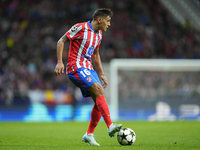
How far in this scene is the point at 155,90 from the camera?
13977 millimetres

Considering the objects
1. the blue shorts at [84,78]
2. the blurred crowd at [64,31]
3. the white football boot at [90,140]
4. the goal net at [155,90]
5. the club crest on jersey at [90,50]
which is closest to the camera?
the blue shorts at [84,78]

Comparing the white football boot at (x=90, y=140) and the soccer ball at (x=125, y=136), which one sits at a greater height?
Result: the soccer ball at (x=125, y=136)

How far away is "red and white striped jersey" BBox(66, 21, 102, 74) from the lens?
15.9ft

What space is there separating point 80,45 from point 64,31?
13419mm

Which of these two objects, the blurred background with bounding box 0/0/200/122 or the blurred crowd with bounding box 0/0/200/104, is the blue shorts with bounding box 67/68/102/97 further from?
the blurred crowd with bounding box 0/0/200/104

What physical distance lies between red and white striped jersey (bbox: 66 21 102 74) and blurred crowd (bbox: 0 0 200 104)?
34.6ft

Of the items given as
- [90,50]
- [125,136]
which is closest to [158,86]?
[90,50]

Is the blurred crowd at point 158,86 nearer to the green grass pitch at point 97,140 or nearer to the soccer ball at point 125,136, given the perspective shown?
the green grass pitch at point 97,140

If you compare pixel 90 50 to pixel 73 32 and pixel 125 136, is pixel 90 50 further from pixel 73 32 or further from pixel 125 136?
pixel 125 136

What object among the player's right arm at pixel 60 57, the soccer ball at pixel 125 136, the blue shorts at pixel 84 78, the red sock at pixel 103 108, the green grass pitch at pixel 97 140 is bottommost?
the green grass pitch at pixel 97 140

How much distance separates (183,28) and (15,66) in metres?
9.66

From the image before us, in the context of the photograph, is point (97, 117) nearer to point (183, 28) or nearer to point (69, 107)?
point (69, 107)

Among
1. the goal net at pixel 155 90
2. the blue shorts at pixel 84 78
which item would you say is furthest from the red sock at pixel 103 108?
the goal net at pixel 155 90

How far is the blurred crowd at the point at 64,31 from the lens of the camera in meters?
16.4
